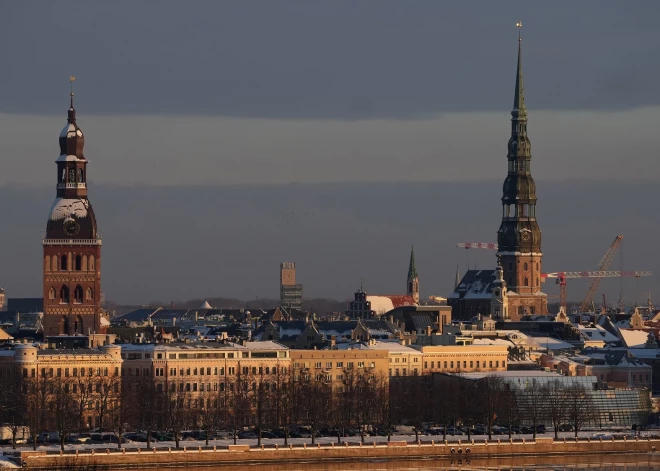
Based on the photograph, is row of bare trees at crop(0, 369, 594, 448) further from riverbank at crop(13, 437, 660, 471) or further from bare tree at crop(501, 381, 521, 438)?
riverbank at crop(13, 437, 660, 471)

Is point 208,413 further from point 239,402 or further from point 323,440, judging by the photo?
point 323,440

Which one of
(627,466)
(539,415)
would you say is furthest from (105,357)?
(627,466)

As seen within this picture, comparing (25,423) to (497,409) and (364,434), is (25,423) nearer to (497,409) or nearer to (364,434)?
(364,434)

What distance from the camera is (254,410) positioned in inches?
7530

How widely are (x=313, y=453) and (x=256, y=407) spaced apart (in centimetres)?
2309

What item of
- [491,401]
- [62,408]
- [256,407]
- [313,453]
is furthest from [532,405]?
[62,408]

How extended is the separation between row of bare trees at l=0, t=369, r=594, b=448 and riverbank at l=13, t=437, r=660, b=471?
5638 millimetres

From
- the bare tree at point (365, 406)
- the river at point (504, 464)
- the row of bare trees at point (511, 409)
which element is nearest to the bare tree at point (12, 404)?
the river at point (504, 464)

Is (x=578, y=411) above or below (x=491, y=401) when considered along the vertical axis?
below

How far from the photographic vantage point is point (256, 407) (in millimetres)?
190000

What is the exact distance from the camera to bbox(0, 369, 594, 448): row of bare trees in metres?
181

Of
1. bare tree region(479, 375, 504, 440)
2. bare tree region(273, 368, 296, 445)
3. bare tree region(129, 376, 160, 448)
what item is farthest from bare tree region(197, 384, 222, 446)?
bare tree region(479, 375, 504, 440)

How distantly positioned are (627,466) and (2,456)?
40148 mm

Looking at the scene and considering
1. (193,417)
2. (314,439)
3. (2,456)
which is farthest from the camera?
(193,417)
